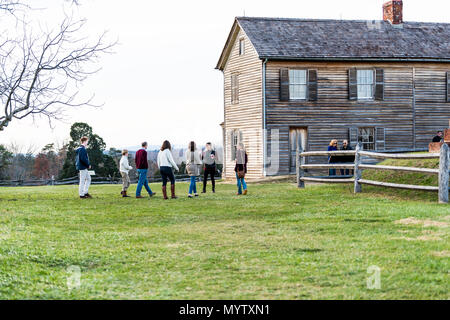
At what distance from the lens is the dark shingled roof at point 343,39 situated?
29.0m

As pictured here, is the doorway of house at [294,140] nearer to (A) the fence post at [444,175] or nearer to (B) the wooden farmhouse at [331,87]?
(B) the wooden farmhouse at [331,87]

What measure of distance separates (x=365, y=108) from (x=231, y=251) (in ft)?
75.4

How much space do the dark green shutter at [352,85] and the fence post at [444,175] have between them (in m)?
15.5

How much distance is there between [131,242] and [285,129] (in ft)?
66.6

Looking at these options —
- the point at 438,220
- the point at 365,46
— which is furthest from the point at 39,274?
the point at 365,46

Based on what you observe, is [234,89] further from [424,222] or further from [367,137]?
[424,222]

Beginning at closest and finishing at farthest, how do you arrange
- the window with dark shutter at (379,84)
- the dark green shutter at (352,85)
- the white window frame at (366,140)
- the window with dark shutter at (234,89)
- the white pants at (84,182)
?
the white pants at (84,182)
the dark green shutter at (352,85)
the window with dark shutter at (379,84)
the white window frame at (366,140)
the window with dark shutter at (234,89)

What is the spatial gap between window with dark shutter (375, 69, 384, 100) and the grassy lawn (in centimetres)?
1581

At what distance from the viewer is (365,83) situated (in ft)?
98.1

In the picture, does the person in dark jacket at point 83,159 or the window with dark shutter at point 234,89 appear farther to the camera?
the window with dark shutter at point 234,89

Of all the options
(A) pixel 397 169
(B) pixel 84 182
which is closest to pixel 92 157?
(B) pixel 84 182

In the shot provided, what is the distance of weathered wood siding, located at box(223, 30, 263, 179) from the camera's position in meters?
29.2

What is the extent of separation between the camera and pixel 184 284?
637 centimetres
